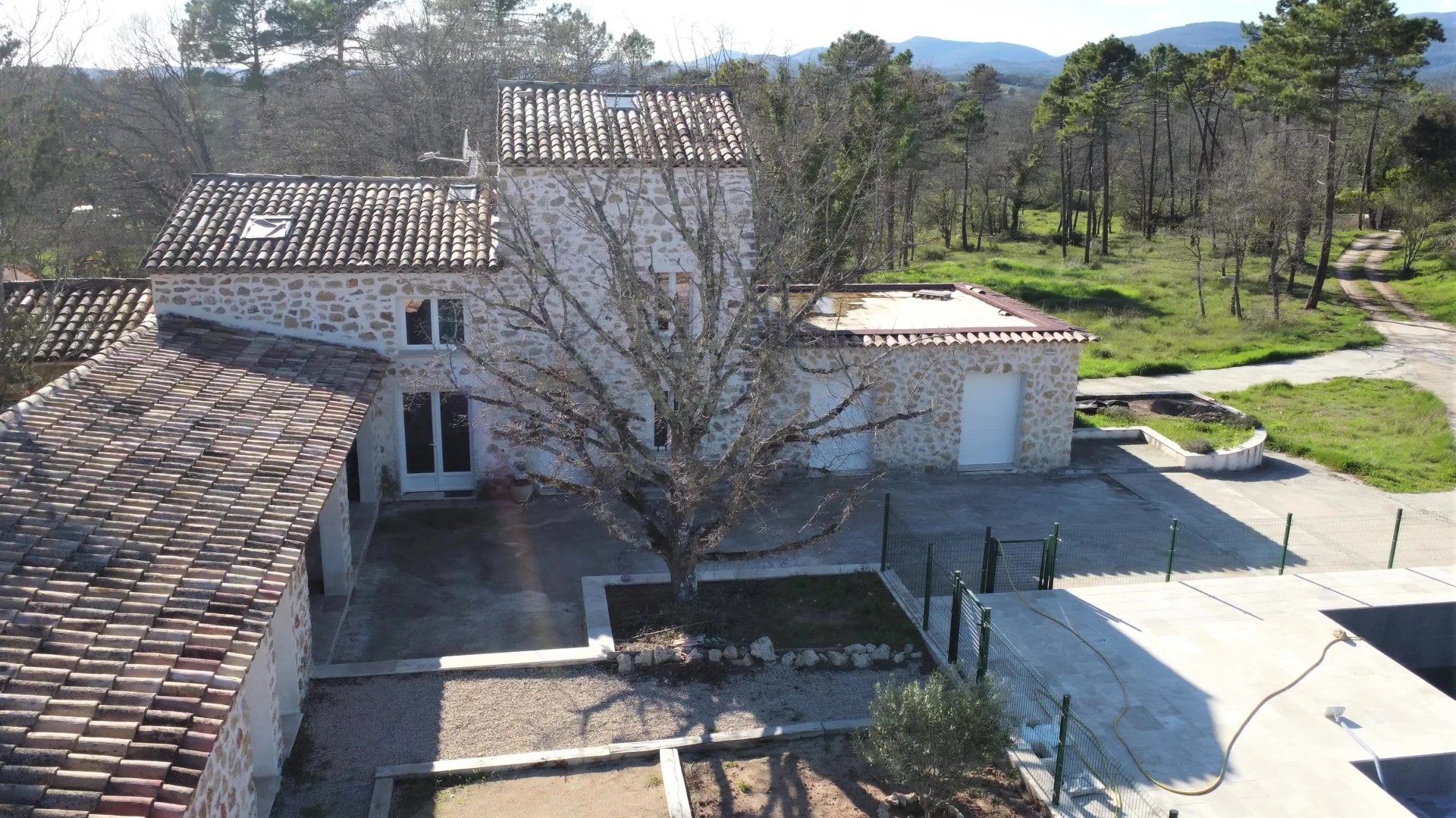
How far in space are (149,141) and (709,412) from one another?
2774cm

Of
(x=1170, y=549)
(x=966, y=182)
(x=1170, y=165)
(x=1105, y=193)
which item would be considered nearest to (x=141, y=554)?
(x=1170, y=549)

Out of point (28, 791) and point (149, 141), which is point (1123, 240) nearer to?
point (149, 141)

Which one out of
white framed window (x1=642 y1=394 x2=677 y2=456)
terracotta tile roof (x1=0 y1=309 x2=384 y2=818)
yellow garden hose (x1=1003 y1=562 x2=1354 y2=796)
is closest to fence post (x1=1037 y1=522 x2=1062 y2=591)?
yellow garden hose (x1=1003 y1=562 x2=1354 y2=796)

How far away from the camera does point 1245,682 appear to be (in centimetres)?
→ 1172

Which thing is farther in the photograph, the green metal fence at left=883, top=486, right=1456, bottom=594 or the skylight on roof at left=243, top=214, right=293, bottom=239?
the skylight on roof at left=243, top=214, right=293, bottom=239

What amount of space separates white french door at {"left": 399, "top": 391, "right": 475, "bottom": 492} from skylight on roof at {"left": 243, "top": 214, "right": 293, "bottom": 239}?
3.08m

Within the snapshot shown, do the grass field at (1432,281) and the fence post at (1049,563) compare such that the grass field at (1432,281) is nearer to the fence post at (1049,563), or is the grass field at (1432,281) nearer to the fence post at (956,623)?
the fence post at (1049,563)

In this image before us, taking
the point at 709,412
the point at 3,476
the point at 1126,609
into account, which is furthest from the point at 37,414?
the point at 1126,609

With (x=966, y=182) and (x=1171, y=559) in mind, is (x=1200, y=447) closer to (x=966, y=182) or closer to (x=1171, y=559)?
(x=1171, y=559)

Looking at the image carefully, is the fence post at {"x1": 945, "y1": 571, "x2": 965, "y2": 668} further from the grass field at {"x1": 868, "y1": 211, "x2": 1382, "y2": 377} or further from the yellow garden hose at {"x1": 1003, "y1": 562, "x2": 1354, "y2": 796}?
the grass field at {"x1": 868, "y1": 211, "x2": 1382, "y2": 377}

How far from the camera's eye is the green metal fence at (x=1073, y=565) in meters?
10.4

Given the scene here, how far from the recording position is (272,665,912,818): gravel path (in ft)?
33.3

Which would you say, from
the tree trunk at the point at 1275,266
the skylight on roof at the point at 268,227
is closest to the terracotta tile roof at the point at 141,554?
the skylight on roof at the point at 268,227

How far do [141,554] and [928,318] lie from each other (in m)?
14.7
